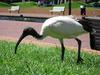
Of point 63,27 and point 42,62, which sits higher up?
point 63,27

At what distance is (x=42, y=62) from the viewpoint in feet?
29.8

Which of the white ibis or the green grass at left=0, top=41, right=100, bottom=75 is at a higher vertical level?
the white ibis


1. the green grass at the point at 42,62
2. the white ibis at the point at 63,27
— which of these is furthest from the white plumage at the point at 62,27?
the green grass at the point at 42,62

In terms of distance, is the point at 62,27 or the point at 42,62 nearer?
the point at 62,27

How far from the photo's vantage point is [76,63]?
9164 mm

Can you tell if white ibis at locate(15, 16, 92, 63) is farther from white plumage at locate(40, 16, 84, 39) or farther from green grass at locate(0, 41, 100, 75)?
green grass at locate(0, 41, 100, 75)

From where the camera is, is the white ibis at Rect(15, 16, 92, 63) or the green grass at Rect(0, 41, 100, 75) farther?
the white ibis at Rect(15, 16, 92, 63)

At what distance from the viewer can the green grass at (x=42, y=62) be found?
311 inches

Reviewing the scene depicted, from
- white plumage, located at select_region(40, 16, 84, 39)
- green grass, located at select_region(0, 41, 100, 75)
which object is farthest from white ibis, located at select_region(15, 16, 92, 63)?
green grass, located at select_region(0, 41, 100, 75)

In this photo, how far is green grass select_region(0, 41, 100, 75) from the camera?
311 inches

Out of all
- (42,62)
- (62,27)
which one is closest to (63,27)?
(62,27)

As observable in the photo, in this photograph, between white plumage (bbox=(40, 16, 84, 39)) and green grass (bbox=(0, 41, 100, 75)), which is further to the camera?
white plumage (bbox=(40, 16, 84, 39))

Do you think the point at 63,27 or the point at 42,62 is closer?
the point at 63,27

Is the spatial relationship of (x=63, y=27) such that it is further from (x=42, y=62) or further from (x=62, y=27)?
(x=42, y=62)
